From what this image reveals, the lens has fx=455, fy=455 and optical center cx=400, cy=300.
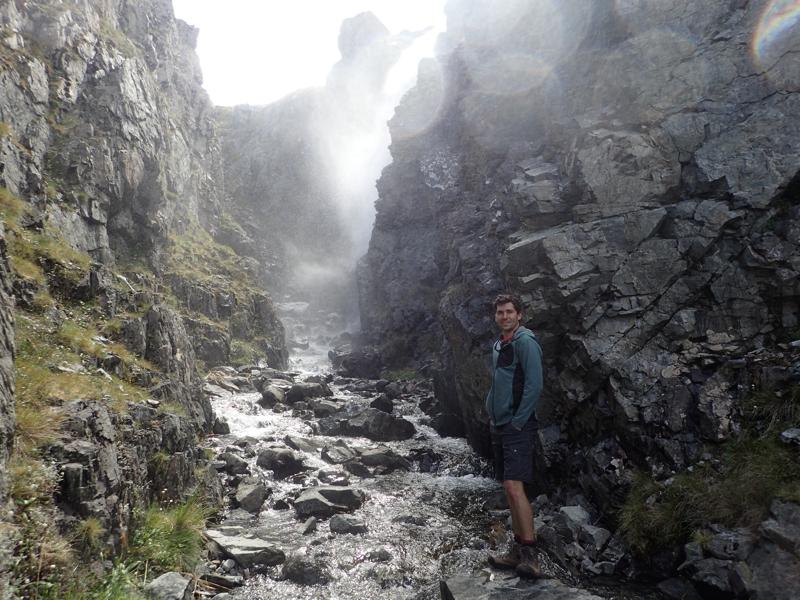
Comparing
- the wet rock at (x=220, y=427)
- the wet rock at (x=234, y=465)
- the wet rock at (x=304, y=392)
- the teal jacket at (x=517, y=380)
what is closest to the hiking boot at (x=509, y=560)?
the teal jacket at (x=517, y=380)

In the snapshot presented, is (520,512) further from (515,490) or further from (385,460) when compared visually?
(385,460)

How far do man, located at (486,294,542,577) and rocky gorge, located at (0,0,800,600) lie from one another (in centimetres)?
62

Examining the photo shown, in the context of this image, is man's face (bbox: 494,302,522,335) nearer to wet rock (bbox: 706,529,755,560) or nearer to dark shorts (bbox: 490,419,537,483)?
dark shorts (bbox: 490,419,537,483)

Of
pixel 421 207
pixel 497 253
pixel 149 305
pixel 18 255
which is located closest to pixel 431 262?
pixel 421 207

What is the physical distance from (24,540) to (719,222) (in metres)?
16.5

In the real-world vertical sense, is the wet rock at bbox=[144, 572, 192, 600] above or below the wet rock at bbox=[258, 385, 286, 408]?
below

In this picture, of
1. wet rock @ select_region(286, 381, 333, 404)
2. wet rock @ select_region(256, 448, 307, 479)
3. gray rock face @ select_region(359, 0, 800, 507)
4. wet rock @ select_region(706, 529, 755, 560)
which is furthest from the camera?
wet rock @ select_region(286, 381, 333, 404)

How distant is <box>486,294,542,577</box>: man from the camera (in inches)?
281

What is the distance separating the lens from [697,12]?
1698cm

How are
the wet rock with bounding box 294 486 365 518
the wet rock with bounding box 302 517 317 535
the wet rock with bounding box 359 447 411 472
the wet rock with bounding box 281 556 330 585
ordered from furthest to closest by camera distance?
the wet rock with bounding box 359 447 411 472
the wet rock with bounding box 294 486 365 518
the wet rock with bounding box 302 517 317 535
the wet rock with bounding box 281 556 330 585

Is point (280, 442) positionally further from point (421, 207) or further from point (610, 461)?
point (421, 207)

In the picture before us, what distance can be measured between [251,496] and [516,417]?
9.74 meters

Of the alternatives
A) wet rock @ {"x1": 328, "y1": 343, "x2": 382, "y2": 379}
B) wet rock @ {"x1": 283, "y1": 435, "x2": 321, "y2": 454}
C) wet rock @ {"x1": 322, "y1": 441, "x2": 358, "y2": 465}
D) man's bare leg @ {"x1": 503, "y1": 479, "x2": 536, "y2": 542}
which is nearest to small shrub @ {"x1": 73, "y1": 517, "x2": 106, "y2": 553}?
man's bare leg @ {"x1": 503, "y1": 479, "x2": 536, "y2": 542}

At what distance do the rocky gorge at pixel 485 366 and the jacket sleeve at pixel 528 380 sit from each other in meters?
2.47
